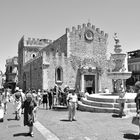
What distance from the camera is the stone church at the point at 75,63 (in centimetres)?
2747

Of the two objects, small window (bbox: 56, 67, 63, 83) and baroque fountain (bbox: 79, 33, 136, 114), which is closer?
baroque fountain (bbox: 79, 33, 136, 114)

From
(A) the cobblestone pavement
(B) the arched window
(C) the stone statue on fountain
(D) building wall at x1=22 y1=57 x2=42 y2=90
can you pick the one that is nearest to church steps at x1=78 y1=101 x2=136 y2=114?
(A) the cobblestone pavement

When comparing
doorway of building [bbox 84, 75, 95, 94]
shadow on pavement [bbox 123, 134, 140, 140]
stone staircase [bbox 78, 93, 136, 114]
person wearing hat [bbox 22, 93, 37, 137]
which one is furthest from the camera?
doorway of building [bbox 84, 75, 95, 94]

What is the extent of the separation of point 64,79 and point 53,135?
67.0 ft

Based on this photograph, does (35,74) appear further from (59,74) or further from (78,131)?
(78,131)

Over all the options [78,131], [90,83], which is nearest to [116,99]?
[78,131]

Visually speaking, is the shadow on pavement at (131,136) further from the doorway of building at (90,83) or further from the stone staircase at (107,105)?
the doorway of building at (90,83)

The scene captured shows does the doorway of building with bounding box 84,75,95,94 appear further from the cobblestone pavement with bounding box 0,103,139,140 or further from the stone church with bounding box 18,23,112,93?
the cobblestone pavement with bounding box 0,103,139,140

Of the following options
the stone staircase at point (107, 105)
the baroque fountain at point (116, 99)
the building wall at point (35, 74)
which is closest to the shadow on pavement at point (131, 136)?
the baroque fountain at point (116, 99)

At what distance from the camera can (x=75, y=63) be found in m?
29.8

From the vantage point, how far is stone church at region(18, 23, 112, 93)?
27.5m

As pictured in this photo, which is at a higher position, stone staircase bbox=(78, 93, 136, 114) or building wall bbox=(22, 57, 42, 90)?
building wall bbox=(22, 57, 42, 90)

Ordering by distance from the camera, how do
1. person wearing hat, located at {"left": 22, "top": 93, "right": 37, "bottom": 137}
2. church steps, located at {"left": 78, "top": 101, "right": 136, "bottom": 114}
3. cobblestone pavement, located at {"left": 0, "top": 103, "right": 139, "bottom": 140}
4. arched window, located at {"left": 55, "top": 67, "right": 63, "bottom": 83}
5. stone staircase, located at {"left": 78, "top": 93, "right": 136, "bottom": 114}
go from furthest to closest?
arched window, located at {"left": 55, "top": 67, "right": 63, "bottom": 83}, stone staircase, located at {"left": 78, "top": 93, "right": 136, "bottom": 114}, church steps, located at {"left": 78, "top": 101, "right": 136, "bottom": 114}, person wearing hat, located at {"left": 22, "top": 93, "right": 37, "bottom": 137}, cobblestone pavement, located at {"left": 0, "top": 103, "right": 139, "bottom": 140}

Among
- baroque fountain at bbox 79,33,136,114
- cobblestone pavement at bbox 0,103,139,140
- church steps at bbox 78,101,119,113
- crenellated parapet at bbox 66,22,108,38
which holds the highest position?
crenellated parapet at bbox 66,22,108,38
